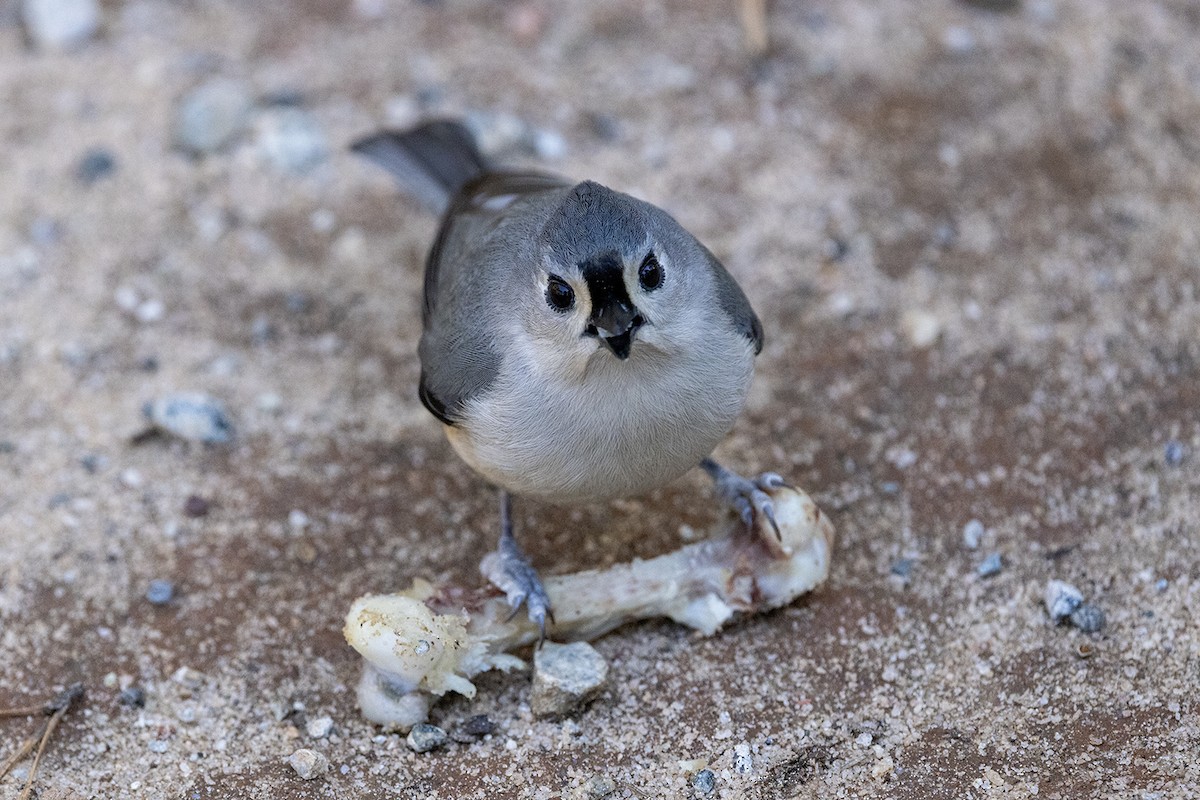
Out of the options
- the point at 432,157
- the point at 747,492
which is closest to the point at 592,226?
the point at 747,492

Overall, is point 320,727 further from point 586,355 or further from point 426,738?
point 586,355

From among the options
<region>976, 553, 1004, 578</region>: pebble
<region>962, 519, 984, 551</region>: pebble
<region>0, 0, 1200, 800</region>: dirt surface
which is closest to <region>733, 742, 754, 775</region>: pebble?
<region>0, 0, 1200, 800</region>: dirt surface

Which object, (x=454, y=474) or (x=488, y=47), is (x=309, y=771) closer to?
(x=454, y=474)

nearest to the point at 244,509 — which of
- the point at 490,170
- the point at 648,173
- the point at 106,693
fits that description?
the point at 106,693

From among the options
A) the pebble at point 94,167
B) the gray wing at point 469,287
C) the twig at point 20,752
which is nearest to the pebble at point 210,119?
the pebble at point 94,167

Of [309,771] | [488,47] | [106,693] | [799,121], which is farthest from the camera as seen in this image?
[488,47]
